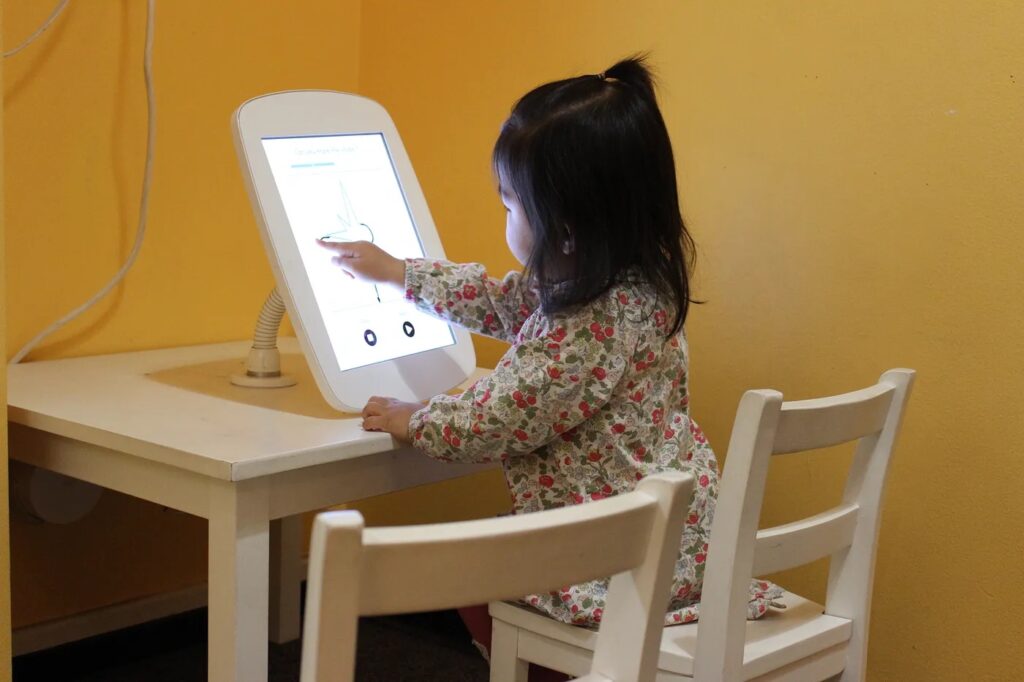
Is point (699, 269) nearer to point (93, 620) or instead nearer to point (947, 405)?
point (947, 405)

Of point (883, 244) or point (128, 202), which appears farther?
point (128, 202)

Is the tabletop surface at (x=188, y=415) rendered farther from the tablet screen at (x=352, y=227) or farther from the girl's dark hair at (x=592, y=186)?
the girl's dark hair at (x=592, y=186)

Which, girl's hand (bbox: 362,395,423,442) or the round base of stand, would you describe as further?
the round base of stand

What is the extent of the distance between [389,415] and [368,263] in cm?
23

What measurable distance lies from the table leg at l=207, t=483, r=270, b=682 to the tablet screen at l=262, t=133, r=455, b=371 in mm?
276

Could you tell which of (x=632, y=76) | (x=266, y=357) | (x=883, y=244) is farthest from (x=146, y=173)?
(x=883, y=244)

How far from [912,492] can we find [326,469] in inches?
31.3

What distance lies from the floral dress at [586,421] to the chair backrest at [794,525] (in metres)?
0.11

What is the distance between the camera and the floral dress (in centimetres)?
123

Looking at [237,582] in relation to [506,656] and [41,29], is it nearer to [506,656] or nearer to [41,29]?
[506,656]

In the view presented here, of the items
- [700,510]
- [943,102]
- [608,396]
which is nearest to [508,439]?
[608,396]

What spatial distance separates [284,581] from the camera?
2.01 metres

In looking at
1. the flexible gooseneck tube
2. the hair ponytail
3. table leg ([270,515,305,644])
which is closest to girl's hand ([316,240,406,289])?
the flexible gooseneck tube

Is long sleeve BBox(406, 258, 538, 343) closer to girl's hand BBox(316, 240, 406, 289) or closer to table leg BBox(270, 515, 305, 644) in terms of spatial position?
girl's hand BBox(316, 240, 406, 289)
